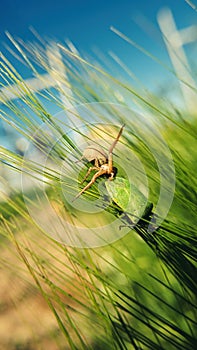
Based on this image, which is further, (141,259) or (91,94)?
(141,259)

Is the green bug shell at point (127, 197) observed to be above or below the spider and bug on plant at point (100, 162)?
below

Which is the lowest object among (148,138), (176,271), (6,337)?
(176,271)

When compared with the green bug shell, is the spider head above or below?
above

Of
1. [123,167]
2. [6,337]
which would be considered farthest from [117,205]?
[6,337]

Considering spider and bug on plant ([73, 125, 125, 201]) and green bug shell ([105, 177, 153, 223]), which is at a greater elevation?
spider and bug on plant ([73, 125, 125, 201])

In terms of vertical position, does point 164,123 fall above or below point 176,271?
above

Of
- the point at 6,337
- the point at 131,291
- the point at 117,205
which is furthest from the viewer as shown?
the point at 6,337

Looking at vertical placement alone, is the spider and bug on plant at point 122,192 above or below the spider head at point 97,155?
below

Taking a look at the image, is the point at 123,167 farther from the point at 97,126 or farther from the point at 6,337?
the point at 6,337
